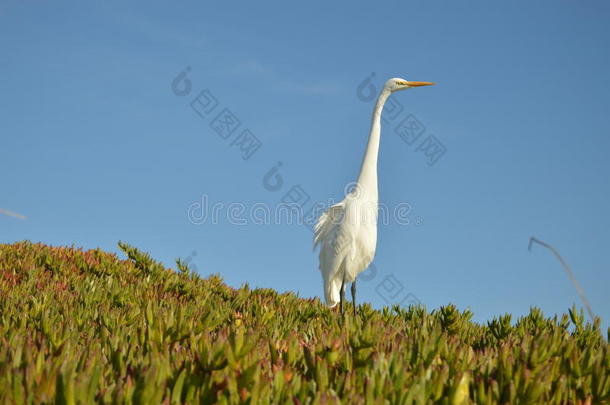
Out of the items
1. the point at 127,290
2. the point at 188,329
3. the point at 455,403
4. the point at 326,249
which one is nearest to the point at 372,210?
the point at 326,249

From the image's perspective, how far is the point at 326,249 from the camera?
28.5ft

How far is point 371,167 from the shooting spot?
8.62 m

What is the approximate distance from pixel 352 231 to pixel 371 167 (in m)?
1.08

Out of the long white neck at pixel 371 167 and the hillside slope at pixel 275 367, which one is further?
the long white neck at pixel 371 167

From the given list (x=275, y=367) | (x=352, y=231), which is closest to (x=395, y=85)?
(x=352, y=231)

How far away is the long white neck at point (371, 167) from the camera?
8.55 metres

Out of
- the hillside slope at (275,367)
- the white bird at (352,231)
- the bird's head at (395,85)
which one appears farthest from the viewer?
the bird's head at (395,85)

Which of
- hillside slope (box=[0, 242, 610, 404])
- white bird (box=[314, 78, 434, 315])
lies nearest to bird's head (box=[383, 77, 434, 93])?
white bird (box=[314, 78, 434, 315])

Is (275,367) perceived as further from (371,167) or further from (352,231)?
(371,167)

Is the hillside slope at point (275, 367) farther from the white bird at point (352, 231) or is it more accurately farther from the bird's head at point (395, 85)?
the bird's head at point (395, 85)

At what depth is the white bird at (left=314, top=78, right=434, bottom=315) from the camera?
8.41 metres

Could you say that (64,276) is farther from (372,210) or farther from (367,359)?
(367,359)

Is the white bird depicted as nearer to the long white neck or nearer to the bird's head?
the long white neck

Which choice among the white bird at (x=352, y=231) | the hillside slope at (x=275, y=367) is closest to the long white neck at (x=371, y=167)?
the white bird at (x=352, y=231)
